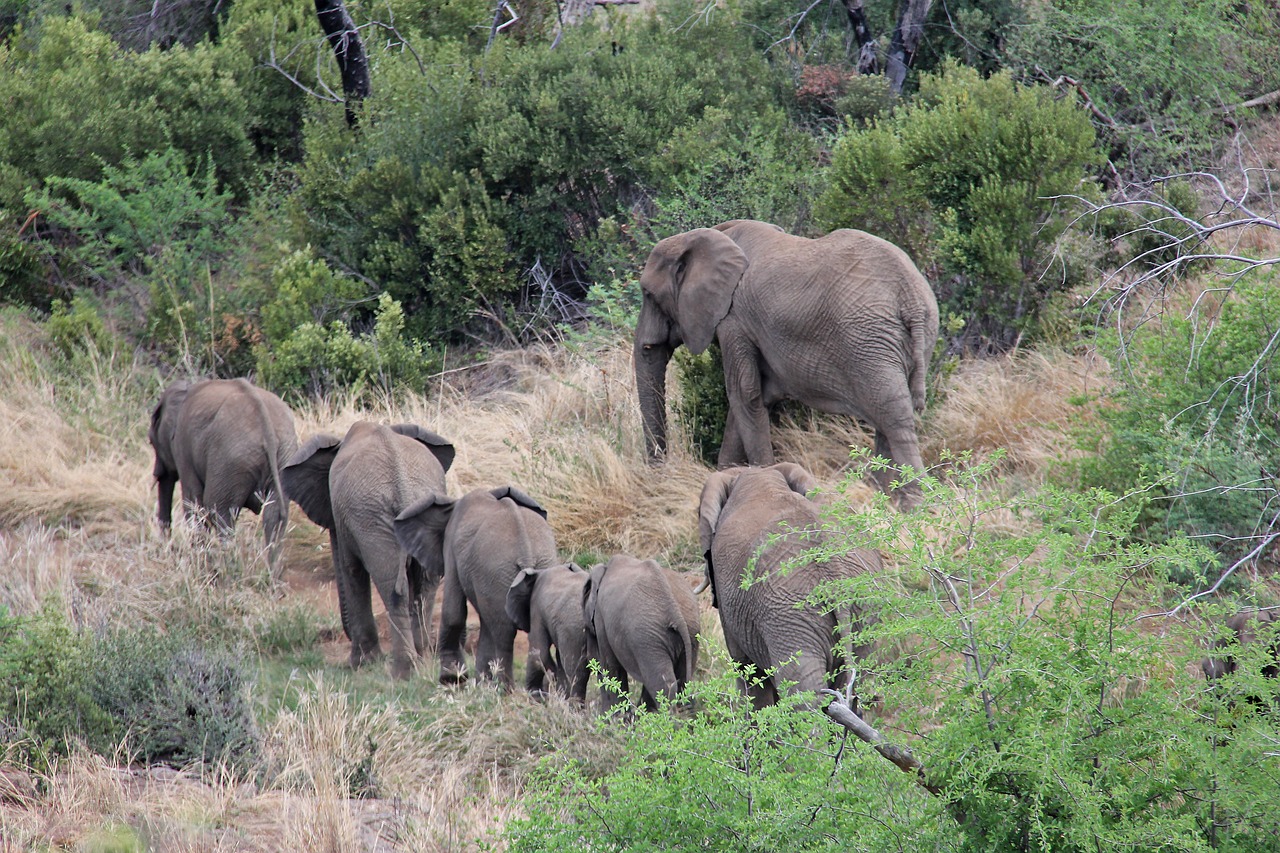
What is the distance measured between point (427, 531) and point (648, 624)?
210 cm

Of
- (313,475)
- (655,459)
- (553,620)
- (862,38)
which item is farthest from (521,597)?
(862,38)

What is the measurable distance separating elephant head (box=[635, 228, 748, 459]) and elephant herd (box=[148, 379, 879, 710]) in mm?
2082

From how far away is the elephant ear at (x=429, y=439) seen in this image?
29.7 feet

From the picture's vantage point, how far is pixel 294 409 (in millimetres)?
13141

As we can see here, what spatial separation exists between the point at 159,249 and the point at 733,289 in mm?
9021

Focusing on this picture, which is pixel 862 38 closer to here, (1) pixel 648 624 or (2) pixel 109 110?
(2) pixel 109 110

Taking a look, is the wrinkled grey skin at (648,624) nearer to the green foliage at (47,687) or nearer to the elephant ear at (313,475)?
the green foliage at (47,687)

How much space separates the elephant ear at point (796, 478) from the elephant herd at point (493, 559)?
0.01m

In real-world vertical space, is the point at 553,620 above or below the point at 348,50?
below

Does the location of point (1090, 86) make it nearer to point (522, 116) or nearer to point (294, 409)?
point (522, 116)

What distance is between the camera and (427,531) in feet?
26.9

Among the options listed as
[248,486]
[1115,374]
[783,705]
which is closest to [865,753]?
[783,705]

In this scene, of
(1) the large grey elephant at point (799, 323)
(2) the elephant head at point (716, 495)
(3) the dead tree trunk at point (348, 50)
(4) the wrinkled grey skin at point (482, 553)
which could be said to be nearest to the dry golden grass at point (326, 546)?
(4) the wrinkled grey skin at point (482, 553)

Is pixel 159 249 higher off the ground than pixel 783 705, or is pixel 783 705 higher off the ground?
pixel 783 705
